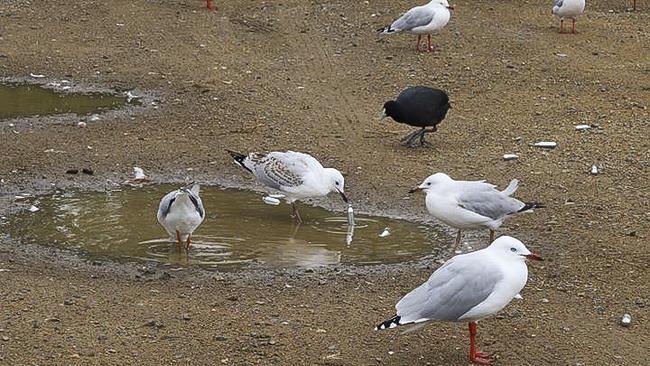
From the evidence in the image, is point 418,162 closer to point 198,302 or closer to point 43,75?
point 198,302

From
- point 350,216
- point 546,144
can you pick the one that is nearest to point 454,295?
point 350,216

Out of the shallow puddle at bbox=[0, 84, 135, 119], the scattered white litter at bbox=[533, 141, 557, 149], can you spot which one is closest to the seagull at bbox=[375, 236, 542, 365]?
the scattered white litter at bbox=[533, 141, 557, 149]

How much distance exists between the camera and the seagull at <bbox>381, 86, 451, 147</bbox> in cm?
1223

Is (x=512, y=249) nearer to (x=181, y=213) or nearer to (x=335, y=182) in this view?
(x=181, y=213)

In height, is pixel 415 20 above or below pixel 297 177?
below

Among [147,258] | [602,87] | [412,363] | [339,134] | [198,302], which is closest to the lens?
[412,363]

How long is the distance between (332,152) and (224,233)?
7.95 feet

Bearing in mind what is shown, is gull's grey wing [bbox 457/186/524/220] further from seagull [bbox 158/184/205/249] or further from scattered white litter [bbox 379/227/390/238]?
seagull [bbox 158/184/205/249]

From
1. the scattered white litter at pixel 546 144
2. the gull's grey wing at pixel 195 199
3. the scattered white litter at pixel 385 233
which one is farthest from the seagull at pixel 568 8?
the gull's grey wing at pixel 195 199

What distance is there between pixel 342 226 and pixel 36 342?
330cm

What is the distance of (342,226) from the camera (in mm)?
10188

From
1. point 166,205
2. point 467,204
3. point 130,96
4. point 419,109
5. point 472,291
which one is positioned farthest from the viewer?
point 130,96

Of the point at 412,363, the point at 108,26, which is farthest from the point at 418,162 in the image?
the point at 108,26

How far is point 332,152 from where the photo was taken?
12.1m
